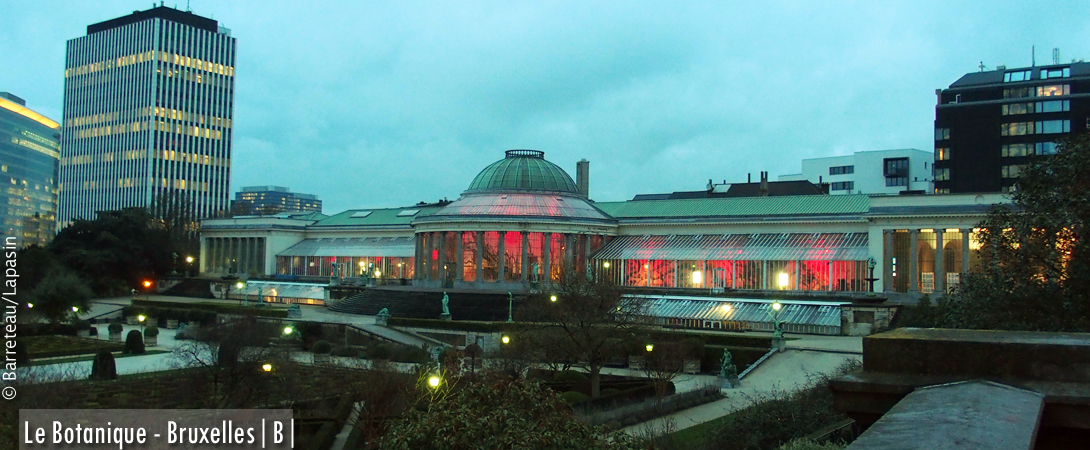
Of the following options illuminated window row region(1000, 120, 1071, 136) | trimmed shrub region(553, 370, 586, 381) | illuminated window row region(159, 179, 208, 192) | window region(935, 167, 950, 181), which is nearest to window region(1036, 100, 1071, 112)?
illuminated window row region(1000, 120, 1071, 136)

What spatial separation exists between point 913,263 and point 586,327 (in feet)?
127

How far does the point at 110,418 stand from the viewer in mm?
25328

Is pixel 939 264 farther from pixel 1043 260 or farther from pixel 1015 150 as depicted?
pixel 1043 260

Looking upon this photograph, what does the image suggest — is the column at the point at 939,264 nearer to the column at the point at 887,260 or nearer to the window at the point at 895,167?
the column at the point at 887,260

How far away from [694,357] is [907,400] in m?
42.3

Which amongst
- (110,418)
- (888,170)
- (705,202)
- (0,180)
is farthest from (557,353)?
(0,180)

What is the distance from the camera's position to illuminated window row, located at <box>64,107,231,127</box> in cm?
16000

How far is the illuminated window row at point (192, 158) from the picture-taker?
161m

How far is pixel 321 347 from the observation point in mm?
55656

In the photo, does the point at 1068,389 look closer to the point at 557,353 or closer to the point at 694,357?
the point at 557,353

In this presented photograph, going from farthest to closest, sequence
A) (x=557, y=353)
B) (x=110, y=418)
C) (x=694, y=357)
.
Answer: (x=694, y=357) → (x=557, y=353) → (x=110, y=418)

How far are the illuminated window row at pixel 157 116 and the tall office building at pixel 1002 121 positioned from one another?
12555cm

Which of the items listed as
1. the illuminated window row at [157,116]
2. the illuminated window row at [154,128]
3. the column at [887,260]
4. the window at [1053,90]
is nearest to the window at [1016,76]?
the window at [1053,90]

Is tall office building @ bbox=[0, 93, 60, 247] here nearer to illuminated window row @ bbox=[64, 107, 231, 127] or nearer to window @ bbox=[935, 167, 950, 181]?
illuminated window row @ bbox=[64, 107, 231, 127]
